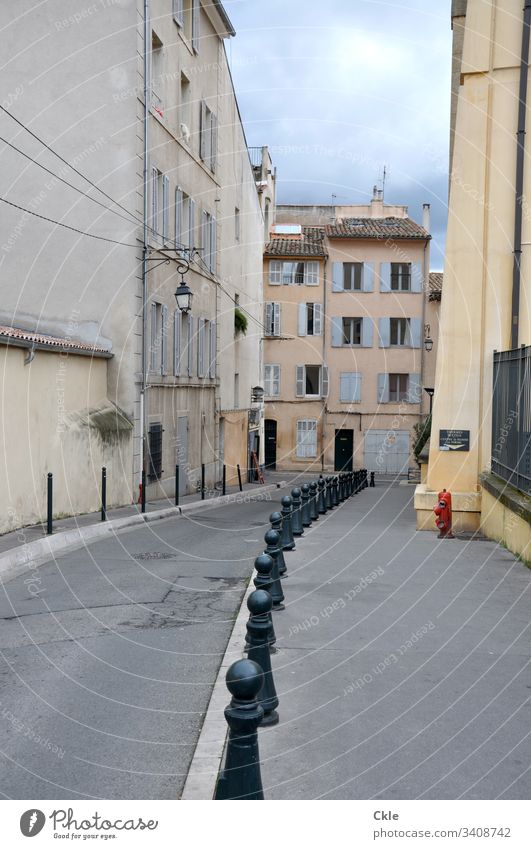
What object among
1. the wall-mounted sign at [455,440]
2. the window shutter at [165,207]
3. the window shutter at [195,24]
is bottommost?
the wall-mounted sign at [455,440]

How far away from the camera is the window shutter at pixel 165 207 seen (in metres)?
22.9

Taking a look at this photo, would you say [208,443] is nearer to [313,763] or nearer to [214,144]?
[214,144]

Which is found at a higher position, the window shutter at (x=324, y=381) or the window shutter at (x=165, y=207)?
the window shutter at (x=165, y=207)

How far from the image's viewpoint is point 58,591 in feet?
30.9

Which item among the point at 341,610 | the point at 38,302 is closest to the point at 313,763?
the point at 341,610

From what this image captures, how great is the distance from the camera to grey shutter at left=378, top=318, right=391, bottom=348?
47.1m

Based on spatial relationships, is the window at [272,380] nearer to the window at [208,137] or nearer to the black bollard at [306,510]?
the window at [208,137]

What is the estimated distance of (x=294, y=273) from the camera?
47.7 m

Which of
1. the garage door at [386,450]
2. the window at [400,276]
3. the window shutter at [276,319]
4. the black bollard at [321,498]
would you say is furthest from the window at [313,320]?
the black bollard at [321,498]

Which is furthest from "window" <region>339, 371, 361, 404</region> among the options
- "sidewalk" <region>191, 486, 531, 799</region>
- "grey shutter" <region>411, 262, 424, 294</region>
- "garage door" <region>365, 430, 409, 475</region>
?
"sidewalk" <region>191, 486, 531, 799</region>

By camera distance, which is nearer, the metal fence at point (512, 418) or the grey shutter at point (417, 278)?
the metal fence at point (512, 418)

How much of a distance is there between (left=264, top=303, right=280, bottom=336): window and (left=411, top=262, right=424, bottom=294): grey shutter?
7.26 meters

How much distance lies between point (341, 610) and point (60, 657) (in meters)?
2.61

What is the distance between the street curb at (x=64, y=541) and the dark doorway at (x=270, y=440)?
26.3 metres
